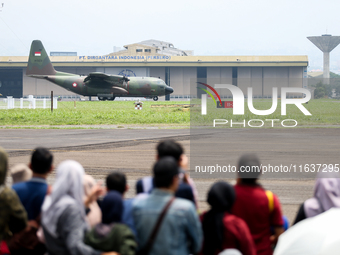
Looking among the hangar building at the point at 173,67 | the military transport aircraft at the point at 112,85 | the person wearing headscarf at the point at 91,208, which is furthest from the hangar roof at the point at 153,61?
the person wearing headscarf at the point at 91,208

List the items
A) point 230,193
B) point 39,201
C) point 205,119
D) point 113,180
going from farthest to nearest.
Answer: point 205,119 < point 39,201 < point 113,180 < point 230,193

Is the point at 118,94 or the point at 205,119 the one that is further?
the point at 118,94

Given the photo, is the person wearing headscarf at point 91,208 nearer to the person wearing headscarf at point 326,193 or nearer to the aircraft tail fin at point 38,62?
Result: the person wearing headscarf at point 326,193

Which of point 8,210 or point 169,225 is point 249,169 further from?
point 8,210

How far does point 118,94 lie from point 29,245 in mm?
55786

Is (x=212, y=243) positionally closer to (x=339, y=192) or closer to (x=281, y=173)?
(x=339, y=192)

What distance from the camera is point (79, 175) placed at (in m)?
4.43

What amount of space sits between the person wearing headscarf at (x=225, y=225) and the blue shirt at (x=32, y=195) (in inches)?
81.1

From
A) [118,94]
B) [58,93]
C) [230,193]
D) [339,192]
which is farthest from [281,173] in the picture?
[58,93]

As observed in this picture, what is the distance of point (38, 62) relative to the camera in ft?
205

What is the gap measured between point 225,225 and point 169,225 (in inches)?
25.0

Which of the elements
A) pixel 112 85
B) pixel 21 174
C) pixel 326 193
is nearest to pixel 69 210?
pixel 21 174

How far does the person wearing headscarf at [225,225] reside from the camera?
14.0 feet

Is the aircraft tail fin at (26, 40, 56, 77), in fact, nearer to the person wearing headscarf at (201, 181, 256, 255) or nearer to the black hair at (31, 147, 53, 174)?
the black hair at (31, 147, 53, 174)
